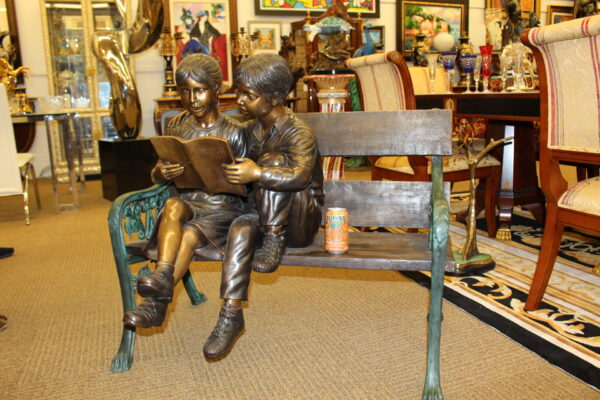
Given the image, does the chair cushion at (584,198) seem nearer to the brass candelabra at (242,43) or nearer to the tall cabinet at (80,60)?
the brass candelabra at (242,43)

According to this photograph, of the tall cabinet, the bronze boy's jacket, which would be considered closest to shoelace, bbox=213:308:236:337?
the bronze boy's jacket

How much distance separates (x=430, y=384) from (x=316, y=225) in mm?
561

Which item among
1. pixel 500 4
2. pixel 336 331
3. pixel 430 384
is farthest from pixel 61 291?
pixel 500 4

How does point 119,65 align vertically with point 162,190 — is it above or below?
above

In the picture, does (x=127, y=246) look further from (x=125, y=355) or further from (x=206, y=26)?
(x=206, y=26)

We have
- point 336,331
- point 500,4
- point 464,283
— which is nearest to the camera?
point 336,331

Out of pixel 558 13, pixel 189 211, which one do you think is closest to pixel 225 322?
pixel 189 211

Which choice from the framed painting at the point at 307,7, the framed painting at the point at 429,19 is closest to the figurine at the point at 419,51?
the framed painting at the point at 429,19

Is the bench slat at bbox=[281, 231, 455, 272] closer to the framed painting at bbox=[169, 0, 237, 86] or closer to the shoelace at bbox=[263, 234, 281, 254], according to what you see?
the shoelace at bbox=[263, 234, 281, 254]

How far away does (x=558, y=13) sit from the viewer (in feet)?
24.3

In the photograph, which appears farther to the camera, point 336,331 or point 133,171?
point 133,171

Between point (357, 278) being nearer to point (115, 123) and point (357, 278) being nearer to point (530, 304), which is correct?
point (530, 304)

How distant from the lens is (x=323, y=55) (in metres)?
5.39

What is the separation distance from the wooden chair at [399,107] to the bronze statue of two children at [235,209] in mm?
1173
